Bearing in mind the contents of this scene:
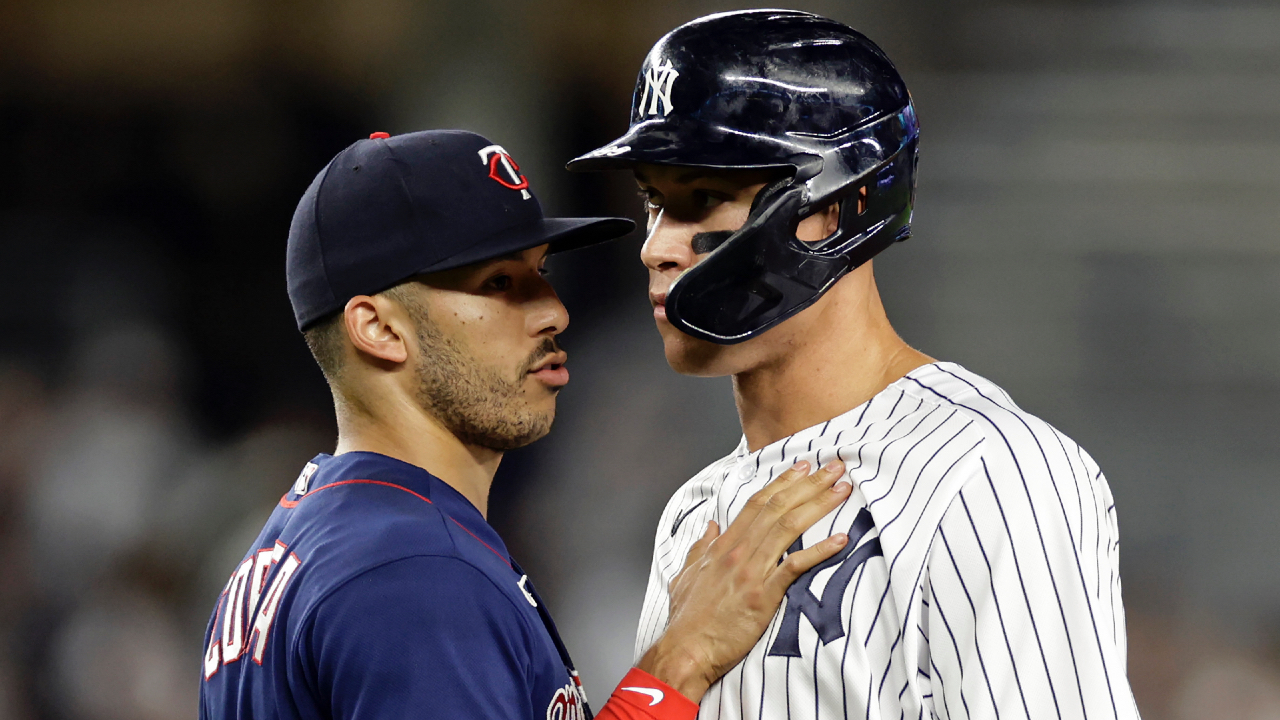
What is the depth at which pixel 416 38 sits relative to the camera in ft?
14.0

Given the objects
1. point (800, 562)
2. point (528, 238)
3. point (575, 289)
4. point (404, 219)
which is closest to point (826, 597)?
point (800, 562)

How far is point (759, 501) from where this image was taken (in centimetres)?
152

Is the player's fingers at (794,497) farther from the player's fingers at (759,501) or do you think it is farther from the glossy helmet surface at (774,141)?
the glossy helmet surface at (774,141)

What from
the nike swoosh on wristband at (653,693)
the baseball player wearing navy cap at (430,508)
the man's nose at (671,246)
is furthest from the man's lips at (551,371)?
the nike swoosh on wristband at (653,693)

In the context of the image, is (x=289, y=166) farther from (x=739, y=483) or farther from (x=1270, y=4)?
(x=1270, y=4)

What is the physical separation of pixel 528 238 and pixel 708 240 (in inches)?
16.7

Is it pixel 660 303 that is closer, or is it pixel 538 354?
pixel 660 303

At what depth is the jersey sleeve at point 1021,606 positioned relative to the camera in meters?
1.20

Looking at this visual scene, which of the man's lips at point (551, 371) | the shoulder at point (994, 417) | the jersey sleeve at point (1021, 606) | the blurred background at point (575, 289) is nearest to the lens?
the jersey sleeve at point (1021, 606)

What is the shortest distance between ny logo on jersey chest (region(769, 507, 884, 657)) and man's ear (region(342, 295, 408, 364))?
78cm

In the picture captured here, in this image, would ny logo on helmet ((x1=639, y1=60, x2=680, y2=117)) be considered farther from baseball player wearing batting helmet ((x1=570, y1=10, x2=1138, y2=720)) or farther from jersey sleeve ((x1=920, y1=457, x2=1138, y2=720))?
jersey sleeve ((x1=920, y1=457, x2=1138, y2=720))

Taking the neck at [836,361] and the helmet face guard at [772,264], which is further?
the neck at [836,361]

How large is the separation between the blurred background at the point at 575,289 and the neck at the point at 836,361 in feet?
7.70

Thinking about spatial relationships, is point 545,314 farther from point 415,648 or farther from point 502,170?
point 415,648
